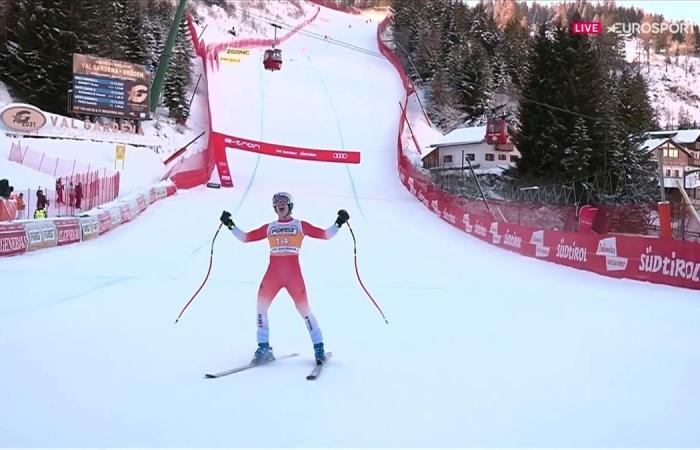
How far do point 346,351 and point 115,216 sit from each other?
44.2 feet

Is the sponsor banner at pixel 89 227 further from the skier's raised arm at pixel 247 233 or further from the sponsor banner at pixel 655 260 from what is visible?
the sponsor banner at pixel 655 260

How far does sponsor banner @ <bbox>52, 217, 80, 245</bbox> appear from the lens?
15.1m

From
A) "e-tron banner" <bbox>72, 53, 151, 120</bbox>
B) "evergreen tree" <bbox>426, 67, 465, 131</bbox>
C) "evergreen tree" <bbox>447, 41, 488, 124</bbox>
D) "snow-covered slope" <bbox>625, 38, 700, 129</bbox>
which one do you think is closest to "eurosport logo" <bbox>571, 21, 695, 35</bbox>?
"snow-covered slope" <bbox>625, 38, 700, 129</bbox>

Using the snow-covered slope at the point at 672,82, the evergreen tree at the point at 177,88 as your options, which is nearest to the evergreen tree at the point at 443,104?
the evergreen tree at the point at 177,88

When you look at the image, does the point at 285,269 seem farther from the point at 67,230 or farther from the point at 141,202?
the point at 141,202

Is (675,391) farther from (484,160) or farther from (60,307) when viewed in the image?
(484,160)

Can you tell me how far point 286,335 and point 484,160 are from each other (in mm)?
40836

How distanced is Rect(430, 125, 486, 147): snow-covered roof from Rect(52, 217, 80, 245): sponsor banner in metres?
33.4

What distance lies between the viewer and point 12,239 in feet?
44.1

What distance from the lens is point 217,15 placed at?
271 ft

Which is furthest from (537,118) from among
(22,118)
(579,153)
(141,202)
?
(22,118)

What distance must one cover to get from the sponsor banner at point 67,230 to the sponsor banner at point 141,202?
503cm

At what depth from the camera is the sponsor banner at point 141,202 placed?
20969mm

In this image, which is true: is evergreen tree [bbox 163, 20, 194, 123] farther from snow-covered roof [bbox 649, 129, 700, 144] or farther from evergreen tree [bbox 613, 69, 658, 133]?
snow-covered roof [bbox 649, 129, 700, 144]
